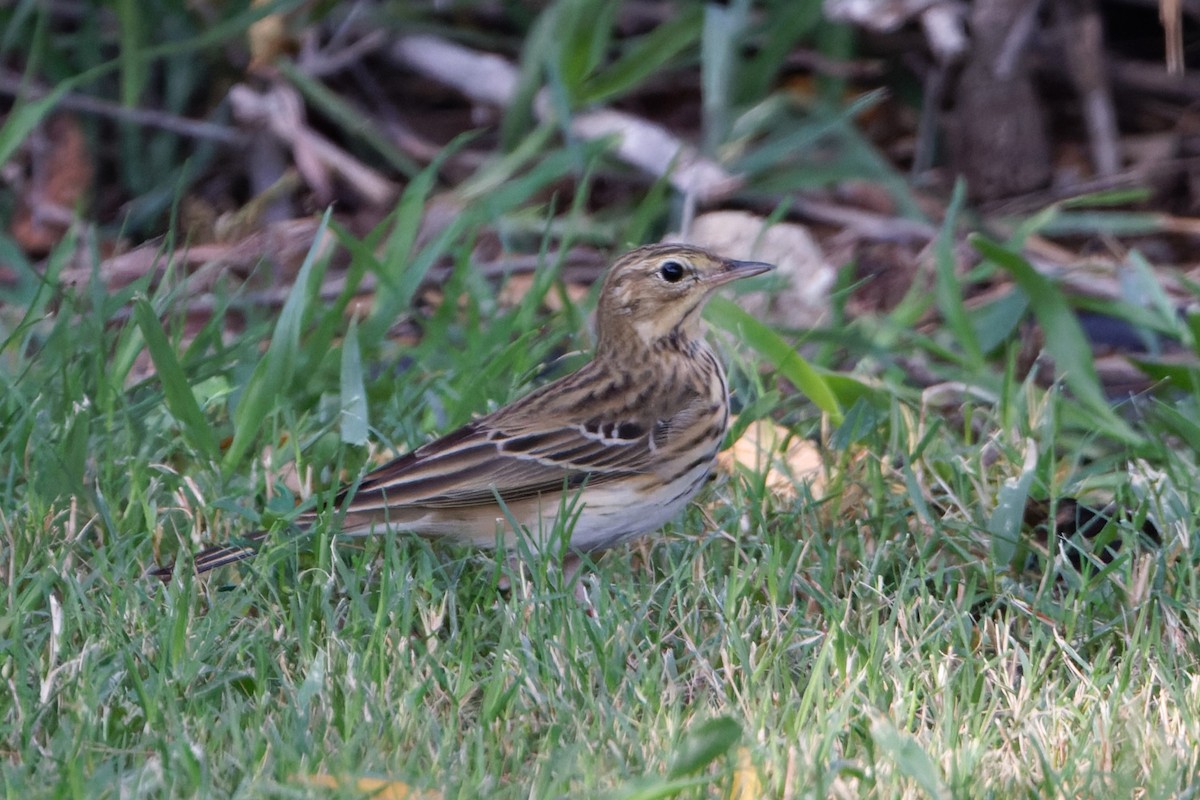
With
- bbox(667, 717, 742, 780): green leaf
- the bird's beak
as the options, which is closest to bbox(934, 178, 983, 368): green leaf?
the bird's beak

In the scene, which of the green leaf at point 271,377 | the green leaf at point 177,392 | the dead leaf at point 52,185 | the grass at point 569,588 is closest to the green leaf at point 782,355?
the grass at point 569,588

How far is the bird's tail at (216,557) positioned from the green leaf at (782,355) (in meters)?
1.87

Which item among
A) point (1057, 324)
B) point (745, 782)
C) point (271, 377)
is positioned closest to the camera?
point (745, 782)

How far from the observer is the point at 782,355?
18.8ft

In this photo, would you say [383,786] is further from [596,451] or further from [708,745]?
[596,451]

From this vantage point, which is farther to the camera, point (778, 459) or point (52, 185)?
point (52, 185)

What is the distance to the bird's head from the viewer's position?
5.48m

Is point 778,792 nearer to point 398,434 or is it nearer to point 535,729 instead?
point 535,729

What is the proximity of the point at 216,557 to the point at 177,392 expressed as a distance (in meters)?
0.82

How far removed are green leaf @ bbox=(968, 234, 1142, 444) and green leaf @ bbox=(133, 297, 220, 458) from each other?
252cm

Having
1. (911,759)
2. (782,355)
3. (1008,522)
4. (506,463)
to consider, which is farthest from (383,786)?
(782,355)

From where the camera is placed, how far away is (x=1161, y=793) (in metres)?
3.42

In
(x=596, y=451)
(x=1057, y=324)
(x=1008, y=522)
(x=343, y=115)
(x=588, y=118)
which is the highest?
(x=343, y=115)

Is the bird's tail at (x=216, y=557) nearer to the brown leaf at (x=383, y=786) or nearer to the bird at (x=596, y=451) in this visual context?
the bird at (x=596, y=451)
